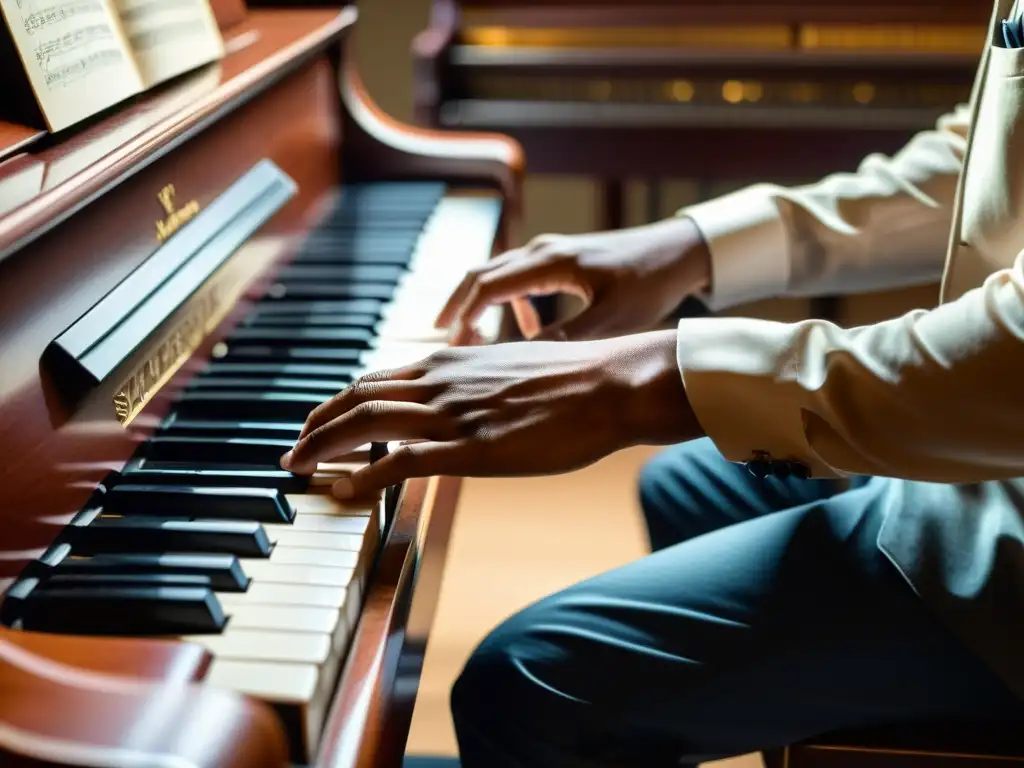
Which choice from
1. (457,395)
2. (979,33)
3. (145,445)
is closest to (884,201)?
(457,395)

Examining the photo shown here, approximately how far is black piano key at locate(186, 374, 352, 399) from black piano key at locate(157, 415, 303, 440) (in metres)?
0.06

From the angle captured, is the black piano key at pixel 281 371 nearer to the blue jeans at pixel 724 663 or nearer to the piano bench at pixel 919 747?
the blue jeans at pixel 724 663

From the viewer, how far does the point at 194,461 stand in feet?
2.91

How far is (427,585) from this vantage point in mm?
932

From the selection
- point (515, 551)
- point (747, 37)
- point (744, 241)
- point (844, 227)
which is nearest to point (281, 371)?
point (744, 241)

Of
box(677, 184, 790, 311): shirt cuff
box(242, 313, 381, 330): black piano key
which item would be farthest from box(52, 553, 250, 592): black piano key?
box(677, 184, 790, 311): shirt cuff

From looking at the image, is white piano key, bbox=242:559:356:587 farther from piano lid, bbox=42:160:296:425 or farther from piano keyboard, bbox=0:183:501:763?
piano lid, bbox=42:160:296:425

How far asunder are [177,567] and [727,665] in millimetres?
441

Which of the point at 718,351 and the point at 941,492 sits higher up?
the point at 718,351

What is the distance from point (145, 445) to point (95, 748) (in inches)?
17.2

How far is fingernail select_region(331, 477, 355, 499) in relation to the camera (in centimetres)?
81

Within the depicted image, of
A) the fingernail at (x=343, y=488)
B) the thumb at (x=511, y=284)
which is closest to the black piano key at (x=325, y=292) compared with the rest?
the thumb at (x=511, y=284)

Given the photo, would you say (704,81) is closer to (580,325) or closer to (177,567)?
(580,325)

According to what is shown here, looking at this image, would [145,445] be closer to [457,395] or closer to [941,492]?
[457,395]
